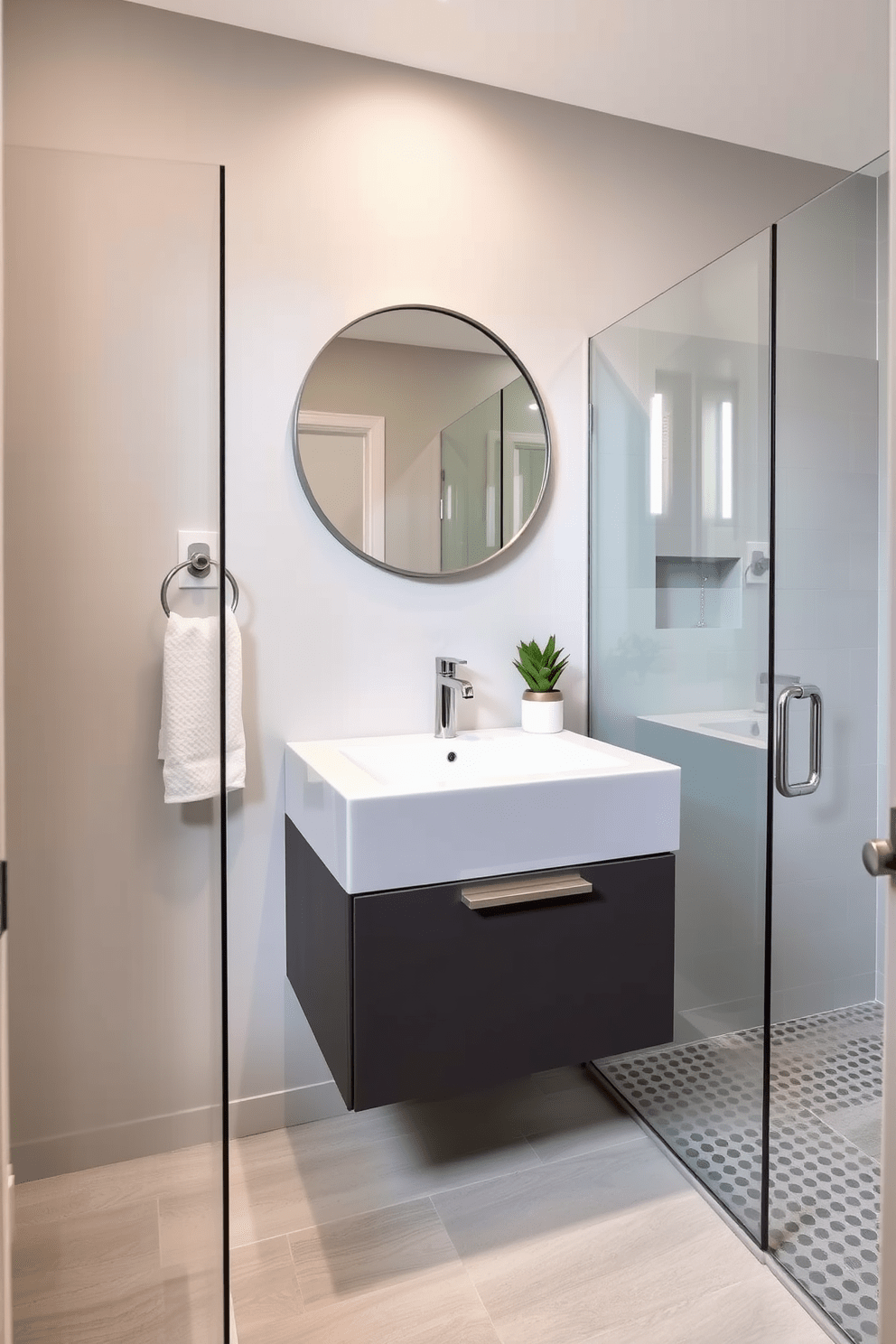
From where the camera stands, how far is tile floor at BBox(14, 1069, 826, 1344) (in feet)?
3.31

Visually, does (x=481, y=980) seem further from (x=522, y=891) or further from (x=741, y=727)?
(x=741, y=727)

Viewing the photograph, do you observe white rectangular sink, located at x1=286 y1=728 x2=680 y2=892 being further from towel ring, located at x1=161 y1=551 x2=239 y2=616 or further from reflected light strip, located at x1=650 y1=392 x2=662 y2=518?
reflected light strip, located at x1=650 y1=392 x2=662 y2=518

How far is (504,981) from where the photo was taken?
5.02ft

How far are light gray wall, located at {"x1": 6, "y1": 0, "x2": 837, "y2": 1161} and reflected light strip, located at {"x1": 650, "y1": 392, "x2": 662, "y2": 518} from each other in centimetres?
29

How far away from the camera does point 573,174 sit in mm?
2172

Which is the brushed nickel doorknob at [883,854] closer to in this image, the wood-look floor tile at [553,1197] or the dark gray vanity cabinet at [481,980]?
the dark gray vanity cabinet at [481,980]

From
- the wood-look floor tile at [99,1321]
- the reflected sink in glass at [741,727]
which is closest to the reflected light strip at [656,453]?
the reflected sink in glass at [741,727]

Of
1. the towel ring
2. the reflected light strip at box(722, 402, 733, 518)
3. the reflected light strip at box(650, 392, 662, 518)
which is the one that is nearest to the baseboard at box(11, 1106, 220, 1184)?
the towel ring

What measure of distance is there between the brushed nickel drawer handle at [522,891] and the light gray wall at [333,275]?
0.63 metres

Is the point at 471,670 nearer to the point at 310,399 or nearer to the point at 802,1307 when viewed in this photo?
the point at 310,399

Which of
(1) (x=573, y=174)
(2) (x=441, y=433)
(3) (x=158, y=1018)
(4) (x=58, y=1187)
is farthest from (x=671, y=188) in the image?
(4) (x=58, y=1187)

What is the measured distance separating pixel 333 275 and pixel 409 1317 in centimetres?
205

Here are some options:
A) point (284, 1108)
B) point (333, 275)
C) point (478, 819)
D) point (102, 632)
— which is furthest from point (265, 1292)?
point (333, 275)

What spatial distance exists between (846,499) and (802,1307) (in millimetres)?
1360
